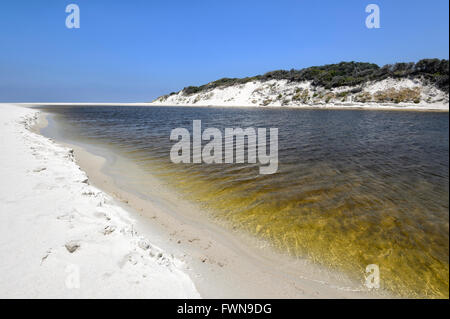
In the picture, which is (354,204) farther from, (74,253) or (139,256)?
(74,253)

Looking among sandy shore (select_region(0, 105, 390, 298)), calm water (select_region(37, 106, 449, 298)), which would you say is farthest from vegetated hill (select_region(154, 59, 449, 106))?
sandy shore (select_region(0, 105, 390, 298))

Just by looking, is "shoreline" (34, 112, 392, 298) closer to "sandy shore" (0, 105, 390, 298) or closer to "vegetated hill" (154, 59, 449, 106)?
"sandy shore" (0, 105, 390, 298)

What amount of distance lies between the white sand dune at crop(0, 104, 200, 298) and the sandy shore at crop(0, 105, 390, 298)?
0.5 inches

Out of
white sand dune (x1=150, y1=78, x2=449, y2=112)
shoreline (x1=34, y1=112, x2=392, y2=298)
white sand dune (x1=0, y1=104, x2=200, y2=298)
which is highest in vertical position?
white sand dune (x1=150, y1=78, x2=449, y2=112)

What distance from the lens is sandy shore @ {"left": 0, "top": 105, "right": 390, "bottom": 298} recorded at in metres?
2.89

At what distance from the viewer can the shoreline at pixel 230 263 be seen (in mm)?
3506

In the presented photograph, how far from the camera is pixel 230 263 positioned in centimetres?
412

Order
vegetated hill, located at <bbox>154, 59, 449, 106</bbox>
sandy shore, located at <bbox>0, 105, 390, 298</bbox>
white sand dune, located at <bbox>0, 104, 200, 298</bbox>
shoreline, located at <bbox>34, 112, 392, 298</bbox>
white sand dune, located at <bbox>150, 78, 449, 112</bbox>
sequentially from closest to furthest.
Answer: white sand dune, located at <bbox>0, 104, 200, 298</bbox> → sandy shore, located at <bbox>0, 105, 390, 298</bbox> → shoreline, located at <bbox>34, 112, 392, 298</bbox> → vegetated hill, located at <bbox>154, 59, 449, 106</bbox> → white sand dune, located at <bbox>150, 78, 449, 112</bbox>

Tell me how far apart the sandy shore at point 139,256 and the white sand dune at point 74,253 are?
1 centimetres

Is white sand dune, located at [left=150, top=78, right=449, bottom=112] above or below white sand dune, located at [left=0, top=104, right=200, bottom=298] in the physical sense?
above

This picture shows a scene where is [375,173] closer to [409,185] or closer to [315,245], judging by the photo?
[409,185]

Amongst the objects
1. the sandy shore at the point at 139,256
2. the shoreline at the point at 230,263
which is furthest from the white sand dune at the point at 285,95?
the sandy shore at the point at 139,256
